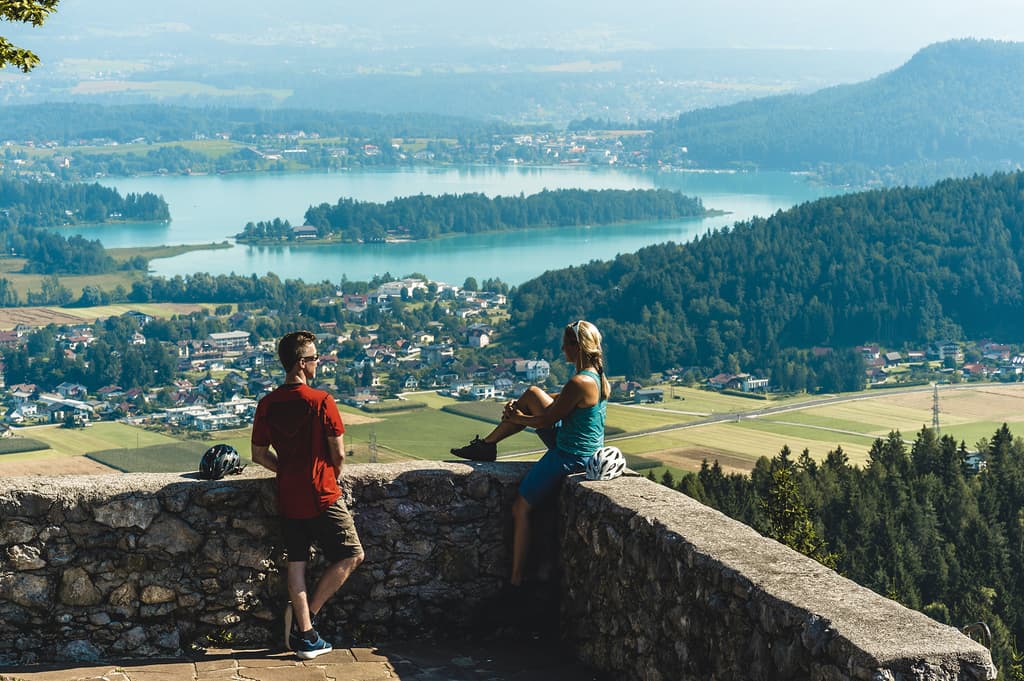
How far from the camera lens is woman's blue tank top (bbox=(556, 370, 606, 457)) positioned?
587 centimetres

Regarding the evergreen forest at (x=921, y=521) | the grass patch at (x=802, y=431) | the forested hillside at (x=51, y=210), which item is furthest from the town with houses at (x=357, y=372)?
the forested hillside at (x=51, y=210)

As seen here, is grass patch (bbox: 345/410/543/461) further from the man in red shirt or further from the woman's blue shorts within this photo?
the man in red shirt

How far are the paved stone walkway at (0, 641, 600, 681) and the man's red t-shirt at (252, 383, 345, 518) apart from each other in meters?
0.60

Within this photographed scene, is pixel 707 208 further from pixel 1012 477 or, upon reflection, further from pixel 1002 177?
pixel 1012 477

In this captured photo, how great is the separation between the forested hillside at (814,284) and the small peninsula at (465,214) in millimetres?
41908

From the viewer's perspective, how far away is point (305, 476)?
551 centimetres

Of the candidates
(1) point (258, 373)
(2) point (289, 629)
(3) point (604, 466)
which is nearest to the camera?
(2) point (289, 629)

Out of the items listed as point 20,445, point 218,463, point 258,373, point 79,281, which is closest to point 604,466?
point 218,463

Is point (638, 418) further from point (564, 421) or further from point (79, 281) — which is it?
point (79, 281)

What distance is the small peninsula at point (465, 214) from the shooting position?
5591 inches

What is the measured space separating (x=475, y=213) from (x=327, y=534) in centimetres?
14340

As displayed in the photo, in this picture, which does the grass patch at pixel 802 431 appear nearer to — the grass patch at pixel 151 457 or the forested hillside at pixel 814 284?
the forested hillside at pixel 814 284

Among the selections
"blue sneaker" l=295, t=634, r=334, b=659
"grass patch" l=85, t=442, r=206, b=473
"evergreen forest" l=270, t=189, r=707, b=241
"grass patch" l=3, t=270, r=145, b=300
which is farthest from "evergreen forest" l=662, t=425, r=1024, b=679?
"evergreen forest" l=270, t=189, r=707, b=241

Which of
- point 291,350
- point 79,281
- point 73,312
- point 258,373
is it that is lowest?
point 258,373
